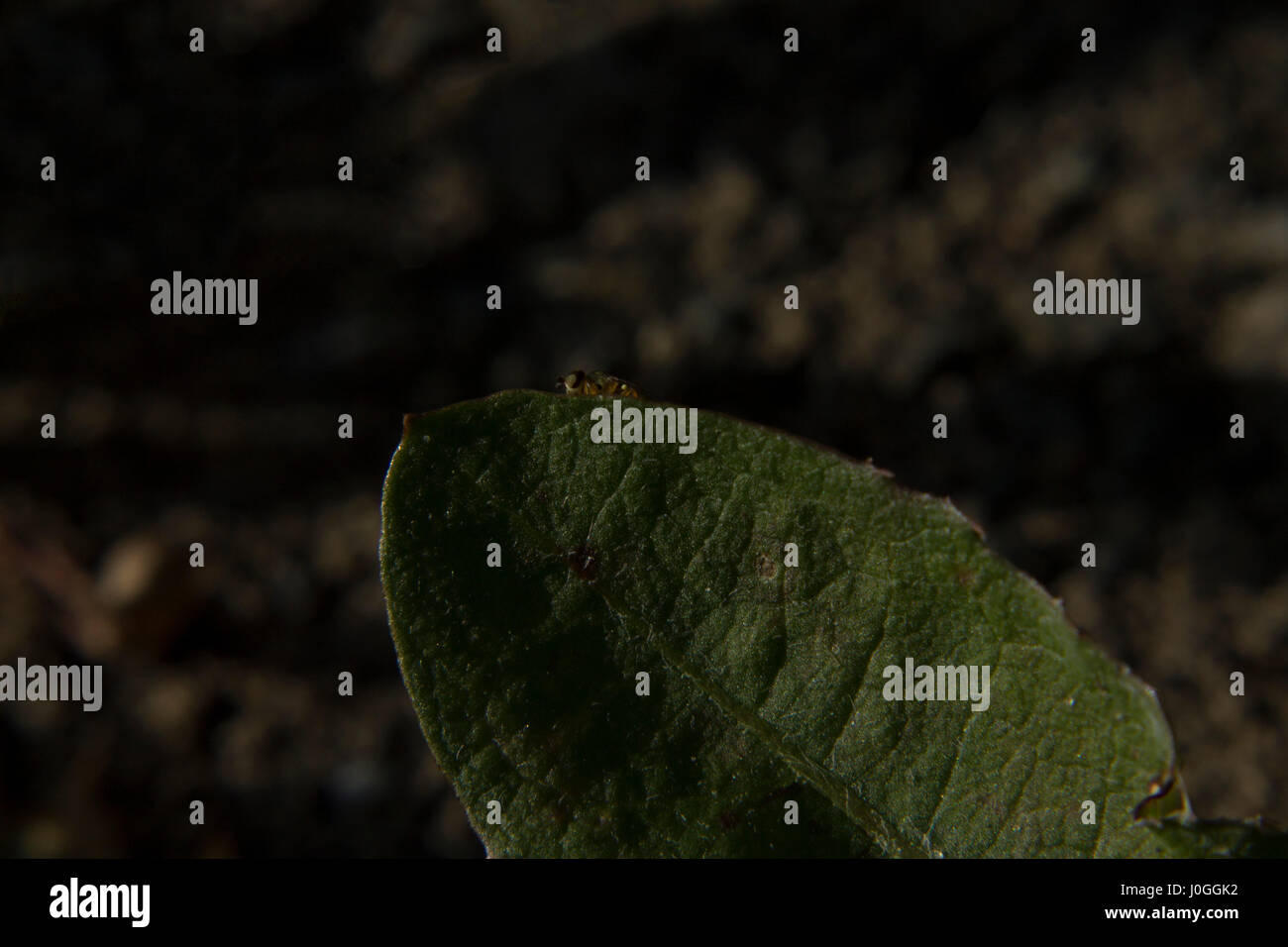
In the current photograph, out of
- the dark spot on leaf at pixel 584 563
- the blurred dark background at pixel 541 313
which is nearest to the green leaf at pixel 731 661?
the dark spot on leaf at pixel 584 563

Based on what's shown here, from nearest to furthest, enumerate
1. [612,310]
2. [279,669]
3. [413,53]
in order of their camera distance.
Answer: [279,669] < [612,310] < [413,53]

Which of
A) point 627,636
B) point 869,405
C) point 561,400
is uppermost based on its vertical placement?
point 869,405

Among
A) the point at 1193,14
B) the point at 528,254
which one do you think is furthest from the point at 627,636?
the point at 1193,14

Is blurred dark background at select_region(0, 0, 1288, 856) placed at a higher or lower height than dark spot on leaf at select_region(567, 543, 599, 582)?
higher

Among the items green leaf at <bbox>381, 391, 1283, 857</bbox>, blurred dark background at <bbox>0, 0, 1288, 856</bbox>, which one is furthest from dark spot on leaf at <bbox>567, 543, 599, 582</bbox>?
blurred dark background at <bbox>0, 0, 1288, 856</bbox>

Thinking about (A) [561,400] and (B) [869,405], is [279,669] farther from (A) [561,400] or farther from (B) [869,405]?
(A) [561,400]

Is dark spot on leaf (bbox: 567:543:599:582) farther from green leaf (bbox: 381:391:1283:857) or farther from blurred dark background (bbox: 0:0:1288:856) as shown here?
blurred dark background (bbox: 0:0:1288:856)
